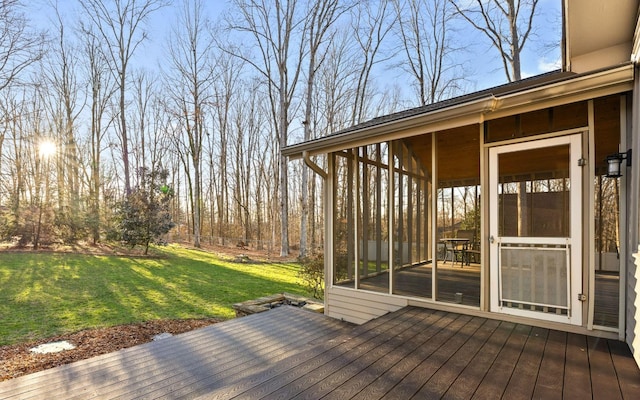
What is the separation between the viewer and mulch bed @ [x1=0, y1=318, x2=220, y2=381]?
369cm

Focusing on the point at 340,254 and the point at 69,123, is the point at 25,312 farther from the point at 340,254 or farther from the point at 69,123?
the point at 69,123

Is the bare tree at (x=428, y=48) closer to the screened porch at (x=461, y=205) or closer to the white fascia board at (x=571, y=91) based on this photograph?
the screened porch at (x=461, y=205)

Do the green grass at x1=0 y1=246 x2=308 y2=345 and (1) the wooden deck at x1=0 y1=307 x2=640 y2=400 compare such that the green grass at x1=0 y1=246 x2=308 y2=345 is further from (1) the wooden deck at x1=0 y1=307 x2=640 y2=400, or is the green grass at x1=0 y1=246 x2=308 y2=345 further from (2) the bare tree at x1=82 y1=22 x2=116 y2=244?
(2) the bare tree at x1=82 y1=22 x2=116 y2=244

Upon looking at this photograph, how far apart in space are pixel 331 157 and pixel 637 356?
397cm

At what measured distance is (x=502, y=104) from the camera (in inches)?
131

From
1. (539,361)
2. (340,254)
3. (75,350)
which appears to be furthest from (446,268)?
(75,350)

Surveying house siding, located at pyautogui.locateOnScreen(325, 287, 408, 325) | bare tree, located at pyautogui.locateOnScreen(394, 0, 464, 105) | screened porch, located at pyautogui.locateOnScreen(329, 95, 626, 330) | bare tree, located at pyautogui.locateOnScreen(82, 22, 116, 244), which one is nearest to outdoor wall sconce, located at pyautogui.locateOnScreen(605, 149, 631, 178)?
screened porch, located at pyautogui.locateOnScreen(329, 95, 626, 330)

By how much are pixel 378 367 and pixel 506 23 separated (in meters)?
14.1

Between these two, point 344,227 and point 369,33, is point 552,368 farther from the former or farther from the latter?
point 369,33

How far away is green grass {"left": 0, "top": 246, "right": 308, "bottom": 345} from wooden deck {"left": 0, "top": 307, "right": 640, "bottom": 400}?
2.22 metres

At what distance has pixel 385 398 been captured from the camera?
6.54 ft

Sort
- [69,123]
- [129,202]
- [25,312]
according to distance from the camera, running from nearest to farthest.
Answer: [25,312] → [129,202] → [69,123]

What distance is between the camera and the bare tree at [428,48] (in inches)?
583

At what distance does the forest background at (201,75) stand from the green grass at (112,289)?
307cm
